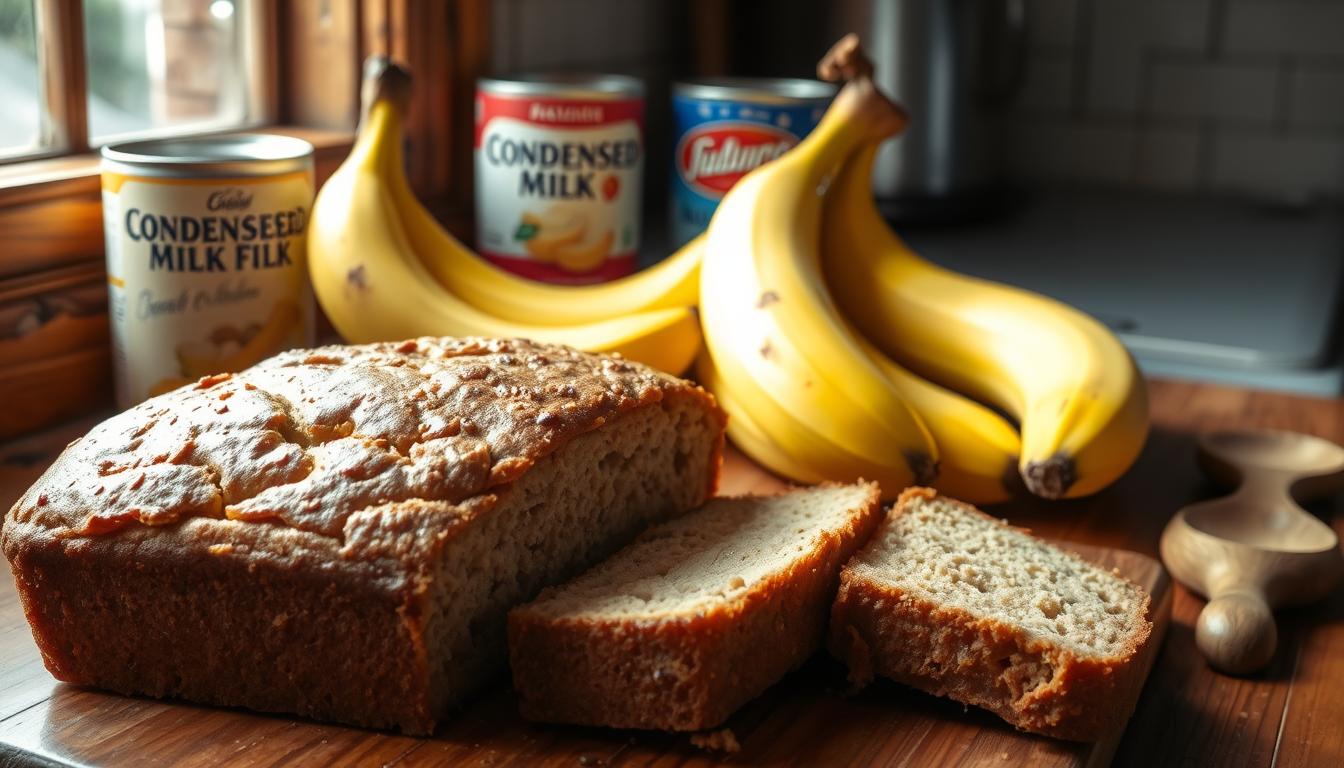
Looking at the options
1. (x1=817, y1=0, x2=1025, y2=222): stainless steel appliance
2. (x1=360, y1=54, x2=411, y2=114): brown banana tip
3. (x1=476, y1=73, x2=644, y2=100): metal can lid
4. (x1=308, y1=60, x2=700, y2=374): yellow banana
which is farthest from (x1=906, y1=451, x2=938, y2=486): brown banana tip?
(x1=817, y1=0, x2=1025, y2=222): stainless steel appliance

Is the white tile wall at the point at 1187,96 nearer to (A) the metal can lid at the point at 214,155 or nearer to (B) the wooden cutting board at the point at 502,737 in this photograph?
(A) the metal can lid at the point at 214,155

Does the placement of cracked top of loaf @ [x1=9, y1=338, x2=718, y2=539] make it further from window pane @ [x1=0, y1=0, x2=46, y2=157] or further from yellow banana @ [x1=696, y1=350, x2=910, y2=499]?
window pane @ [x1=0, y1=0, x2=46, y2=157]

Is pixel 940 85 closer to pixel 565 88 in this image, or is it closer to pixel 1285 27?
pixel 1285 27

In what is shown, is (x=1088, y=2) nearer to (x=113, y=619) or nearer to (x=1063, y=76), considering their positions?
(x=1063, y=76)

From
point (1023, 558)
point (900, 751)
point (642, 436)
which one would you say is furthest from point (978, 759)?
point (642, 436)

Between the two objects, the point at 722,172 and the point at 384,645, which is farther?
the point at 722,172

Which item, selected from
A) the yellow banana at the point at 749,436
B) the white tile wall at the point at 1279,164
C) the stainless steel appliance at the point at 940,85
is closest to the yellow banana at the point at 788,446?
the yellow banana at the point at 749,436

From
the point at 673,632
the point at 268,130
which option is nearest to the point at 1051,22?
the point at 268,130

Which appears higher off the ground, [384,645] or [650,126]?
[650,126]
